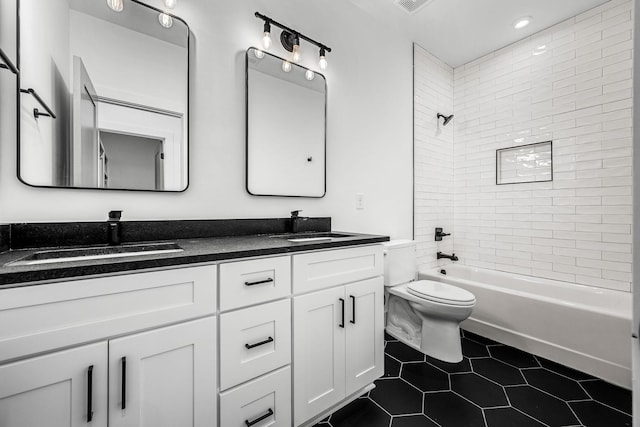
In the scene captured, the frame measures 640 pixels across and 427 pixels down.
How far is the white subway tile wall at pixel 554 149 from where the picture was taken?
2.11 m

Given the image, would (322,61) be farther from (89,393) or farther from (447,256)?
(447,256)

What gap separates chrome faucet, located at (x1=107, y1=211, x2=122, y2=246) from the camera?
122cm

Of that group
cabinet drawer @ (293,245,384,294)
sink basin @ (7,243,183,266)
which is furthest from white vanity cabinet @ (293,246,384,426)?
sink basin @ (7,243,183,266)

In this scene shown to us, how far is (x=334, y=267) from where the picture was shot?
139 cm

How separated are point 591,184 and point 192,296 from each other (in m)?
2.95

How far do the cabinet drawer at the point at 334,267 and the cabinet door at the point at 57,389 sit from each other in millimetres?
706

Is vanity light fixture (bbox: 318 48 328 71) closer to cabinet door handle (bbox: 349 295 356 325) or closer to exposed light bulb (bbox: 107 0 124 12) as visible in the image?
exposed light bulb (bbox: 107 0 124 12)

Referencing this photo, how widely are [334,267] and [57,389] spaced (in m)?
1.04

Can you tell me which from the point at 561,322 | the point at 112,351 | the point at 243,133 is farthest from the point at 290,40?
the point at 561,322

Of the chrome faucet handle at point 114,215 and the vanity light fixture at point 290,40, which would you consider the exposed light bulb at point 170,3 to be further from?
the chrome faucet handle at point 114,215

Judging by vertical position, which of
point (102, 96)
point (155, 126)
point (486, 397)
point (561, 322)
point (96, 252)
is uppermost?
point (102, 96)

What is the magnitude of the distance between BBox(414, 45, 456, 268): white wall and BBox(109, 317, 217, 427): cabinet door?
2.15 m

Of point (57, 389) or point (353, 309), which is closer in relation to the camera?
point (57, 389)

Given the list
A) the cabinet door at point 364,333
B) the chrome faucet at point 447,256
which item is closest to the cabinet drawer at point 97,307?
the cabinet door at point 364,333
